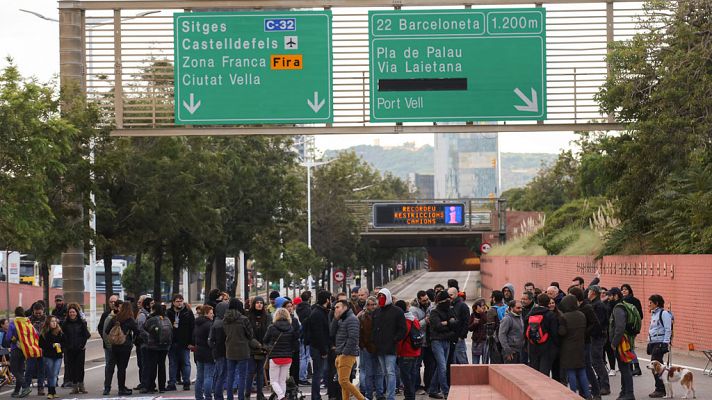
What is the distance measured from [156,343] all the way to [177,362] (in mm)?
1297

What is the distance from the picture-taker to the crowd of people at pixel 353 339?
1938cm

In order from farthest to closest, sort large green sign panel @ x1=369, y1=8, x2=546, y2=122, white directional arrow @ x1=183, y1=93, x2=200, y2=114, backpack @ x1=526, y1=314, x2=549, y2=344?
white directional arrow @ x1=183, y1=93, x2=200, y2=114 → large green sign panel @ x1=369, y1=8, x2=546, y2=122 → backpack @ x1=526, y1=314, x2=549, y2=344

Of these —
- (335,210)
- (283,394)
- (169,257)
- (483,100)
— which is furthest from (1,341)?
(335,210)

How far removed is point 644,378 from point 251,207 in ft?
108

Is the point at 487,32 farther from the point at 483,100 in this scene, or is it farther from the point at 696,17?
the point at 696,17

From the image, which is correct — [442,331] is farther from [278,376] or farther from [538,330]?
[278,376]

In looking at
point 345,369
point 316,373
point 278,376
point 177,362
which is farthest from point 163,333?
point 345,369

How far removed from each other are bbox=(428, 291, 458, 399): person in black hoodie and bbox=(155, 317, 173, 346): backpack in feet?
15.8

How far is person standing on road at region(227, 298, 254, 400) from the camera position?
20500 millimetres

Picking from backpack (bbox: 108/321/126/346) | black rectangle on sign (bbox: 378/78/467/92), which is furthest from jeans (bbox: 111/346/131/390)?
black rectangle on sign (bbox: 378/78/467/92)

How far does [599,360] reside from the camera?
2080cm

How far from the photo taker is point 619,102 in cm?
3106

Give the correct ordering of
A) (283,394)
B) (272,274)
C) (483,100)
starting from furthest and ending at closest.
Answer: (272,274) → (483,100) → (283,394)

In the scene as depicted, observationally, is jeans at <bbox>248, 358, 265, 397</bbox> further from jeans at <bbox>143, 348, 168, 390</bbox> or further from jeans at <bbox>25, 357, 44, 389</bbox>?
jeans at <bbox>25, 357, 44, 389</bbox>
